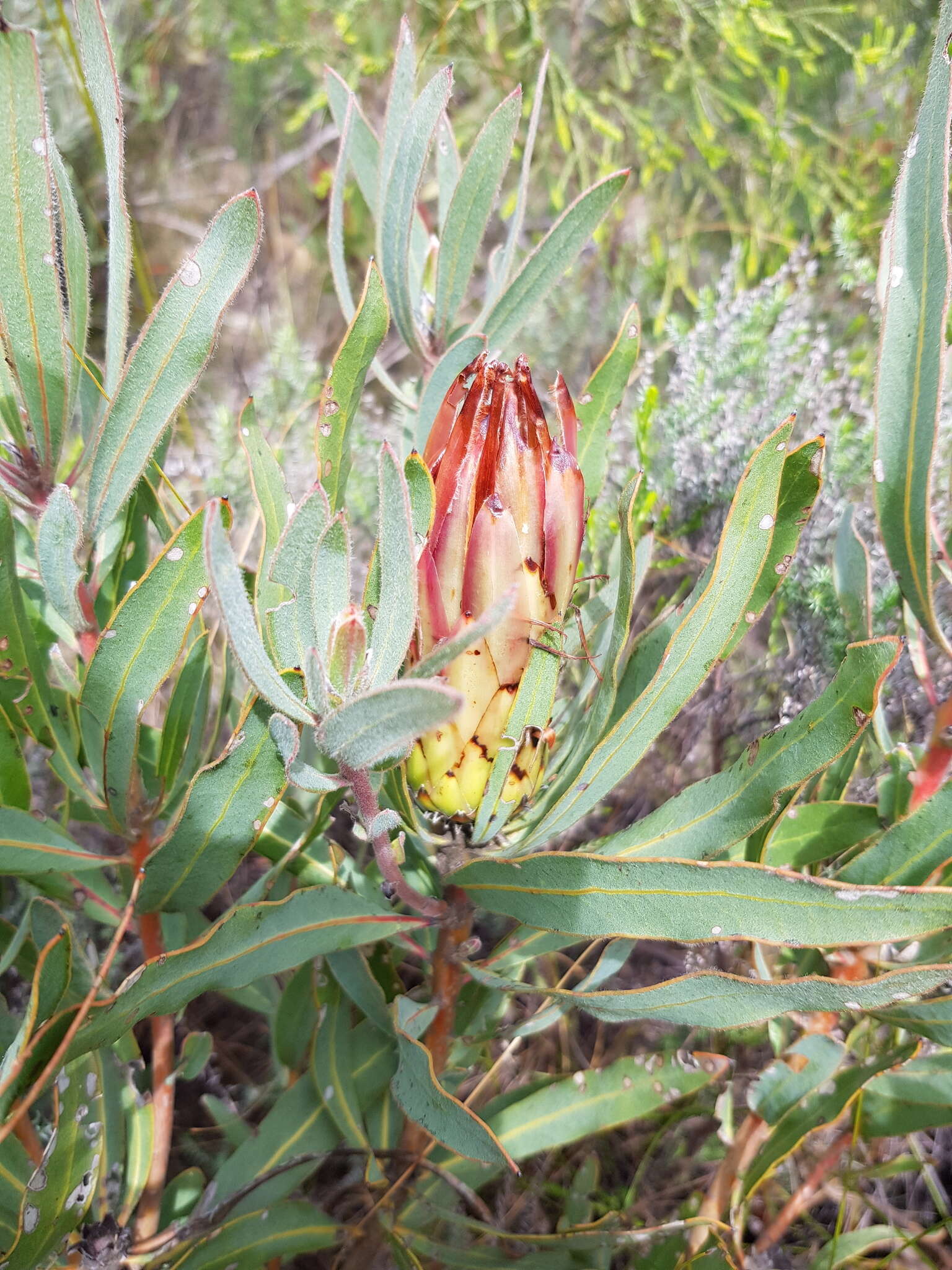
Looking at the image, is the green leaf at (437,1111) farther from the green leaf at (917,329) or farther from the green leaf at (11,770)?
the green leaf at (917,329)

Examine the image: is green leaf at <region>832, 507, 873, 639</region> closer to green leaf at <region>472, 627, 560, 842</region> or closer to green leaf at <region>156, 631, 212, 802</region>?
green leaf at <region>472, 627, 560, 842</region>

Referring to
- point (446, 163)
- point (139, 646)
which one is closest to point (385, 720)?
point (139, 646)

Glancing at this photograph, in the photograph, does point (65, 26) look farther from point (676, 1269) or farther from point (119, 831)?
point (676, 1269)

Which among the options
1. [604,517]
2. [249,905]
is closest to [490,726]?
[249,905]

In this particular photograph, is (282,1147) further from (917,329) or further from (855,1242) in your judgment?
(917,329)

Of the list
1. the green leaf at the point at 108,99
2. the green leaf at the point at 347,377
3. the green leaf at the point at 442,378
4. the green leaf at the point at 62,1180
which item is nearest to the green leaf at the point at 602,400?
the green leaf at the point at 442,378

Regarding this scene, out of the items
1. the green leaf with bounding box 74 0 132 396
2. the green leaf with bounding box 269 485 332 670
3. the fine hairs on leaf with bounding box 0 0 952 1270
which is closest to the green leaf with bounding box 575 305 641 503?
the fine hairs on leaf with bounding box 0 0 952 1270
